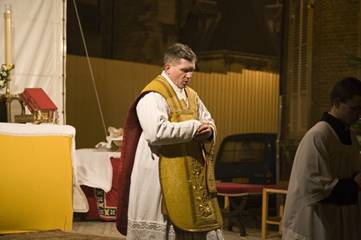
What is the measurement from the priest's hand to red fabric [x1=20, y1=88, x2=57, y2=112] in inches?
136

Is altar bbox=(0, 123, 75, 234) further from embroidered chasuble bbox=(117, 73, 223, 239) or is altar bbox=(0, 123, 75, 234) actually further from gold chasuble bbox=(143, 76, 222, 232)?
gold chasuble bbox=(143, 76, 222, 232)

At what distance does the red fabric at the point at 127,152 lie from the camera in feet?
12.8

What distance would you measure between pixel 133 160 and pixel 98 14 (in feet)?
37.7

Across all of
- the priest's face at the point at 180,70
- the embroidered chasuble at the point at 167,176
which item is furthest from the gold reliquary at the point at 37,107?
the priest's face at the point at 180,70

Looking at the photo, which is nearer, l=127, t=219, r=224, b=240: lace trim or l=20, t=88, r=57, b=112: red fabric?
l=127, t=219, r=224, b=240: lace trim

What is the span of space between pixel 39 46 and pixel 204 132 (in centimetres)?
431

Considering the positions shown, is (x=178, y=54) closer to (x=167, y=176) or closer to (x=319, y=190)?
(x=167, y=176)

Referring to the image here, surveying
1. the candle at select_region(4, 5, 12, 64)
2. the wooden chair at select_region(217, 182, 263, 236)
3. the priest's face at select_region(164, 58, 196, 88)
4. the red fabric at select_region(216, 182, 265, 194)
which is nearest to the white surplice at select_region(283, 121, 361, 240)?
the priest's face at select_region(164, 58, 196, 88)

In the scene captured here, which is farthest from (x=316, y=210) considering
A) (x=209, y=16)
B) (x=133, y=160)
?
(x=209, y=16)

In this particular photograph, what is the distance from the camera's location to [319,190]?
11.2 feet

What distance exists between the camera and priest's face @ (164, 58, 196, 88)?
3.81 m

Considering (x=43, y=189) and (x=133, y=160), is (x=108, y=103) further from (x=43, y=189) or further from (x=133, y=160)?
(x=133, y=160)

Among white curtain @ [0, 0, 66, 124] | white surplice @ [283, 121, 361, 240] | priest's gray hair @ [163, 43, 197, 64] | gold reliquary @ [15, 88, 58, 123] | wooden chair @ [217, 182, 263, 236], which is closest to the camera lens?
white surplice @ [283, 121, 361, 240]

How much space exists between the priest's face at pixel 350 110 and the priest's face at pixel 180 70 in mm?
808
